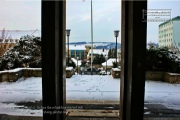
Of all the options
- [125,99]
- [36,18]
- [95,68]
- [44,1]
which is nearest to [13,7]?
[36,18]

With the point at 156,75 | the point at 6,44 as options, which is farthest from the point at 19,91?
the point at 156,75

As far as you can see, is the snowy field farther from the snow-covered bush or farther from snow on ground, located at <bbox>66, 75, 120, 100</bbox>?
the snow-covered bush

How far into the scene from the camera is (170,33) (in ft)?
6.76

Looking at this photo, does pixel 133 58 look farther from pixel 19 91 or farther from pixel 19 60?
pixel 19 91

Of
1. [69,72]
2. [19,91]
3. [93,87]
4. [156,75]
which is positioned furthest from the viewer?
[93,87]

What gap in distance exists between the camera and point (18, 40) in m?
2.23

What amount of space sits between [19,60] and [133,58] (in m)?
1.35

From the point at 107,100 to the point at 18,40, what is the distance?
150 cm

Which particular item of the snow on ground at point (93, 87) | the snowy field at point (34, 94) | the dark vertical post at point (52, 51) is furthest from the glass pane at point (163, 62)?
the dark vertical post at point (52, 51)

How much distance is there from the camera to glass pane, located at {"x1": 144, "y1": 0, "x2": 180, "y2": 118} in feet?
6.07

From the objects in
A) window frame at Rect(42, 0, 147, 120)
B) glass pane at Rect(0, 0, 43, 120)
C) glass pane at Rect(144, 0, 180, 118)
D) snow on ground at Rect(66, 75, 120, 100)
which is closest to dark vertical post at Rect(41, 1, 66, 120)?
window frame at Rect(42, 0, 147, 120)

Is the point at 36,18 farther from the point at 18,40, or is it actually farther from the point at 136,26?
the point at 136,26

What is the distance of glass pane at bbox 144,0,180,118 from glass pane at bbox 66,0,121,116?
379 millimetres

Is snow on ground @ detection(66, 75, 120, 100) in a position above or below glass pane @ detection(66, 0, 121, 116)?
below
